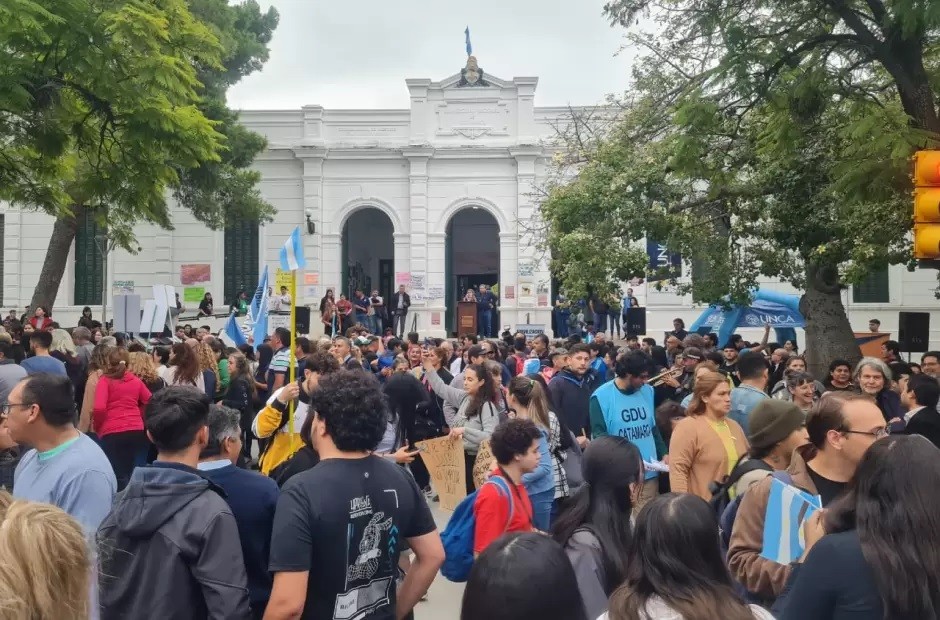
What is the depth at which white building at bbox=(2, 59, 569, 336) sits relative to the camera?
29.2m

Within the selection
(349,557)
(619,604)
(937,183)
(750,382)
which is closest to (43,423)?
(349,557)

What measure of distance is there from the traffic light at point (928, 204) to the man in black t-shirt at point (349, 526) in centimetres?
558

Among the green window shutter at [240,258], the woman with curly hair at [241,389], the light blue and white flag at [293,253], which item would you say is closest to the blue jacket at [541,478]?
the light blue and white flag at [293,253]

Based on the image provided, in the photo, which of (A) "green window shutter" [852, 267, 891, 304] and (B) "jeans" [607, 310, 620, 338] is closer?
(B) "jeans" [607, 310, 620, 338]

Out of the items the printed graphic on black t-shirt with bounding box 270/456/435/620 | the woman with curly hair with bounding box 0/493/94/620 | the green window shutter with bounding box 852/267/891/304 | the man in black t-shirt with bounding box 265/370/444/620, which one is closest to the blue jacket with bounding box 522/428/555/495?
the man in black t-shirt with bounding box 265/370/444/620

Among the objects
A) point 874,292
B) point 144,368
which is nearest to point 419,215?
point 874,292

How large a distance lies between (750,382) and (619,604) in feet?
16.3

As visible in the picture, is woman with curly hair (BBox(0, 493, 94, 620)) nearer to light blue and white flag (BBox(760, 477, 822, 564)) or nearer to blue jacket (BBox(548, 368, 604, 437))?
light blue and white flag (BBox(760, 477, 822, 564))

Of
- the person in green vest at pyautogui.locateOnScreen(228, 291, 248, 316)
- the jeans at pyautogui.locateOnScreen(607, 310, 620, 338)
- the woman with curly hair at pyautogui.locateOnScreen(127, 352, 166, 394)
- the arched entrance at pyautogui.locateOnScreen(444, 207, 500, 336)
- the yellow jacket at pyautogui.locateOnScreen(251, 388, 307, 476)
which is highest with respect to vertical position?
the arched entrance at pyautogui.locateOnScreen(444, 207, 500, 336)

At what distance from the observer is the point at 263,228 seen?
2989cm

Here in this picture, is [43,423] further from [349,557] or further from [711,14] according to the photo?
[711,14]

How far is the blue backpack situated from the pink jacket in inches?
162

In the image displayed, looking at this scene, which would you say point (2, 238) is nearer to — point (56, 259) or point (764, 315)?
point (56, 259)

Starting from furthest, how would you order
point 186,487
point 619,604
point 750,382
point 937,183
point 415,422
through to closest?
1. point 415,422
2. point 937,183
3. point 750,382
4. point 186,487
5. point 619,604
